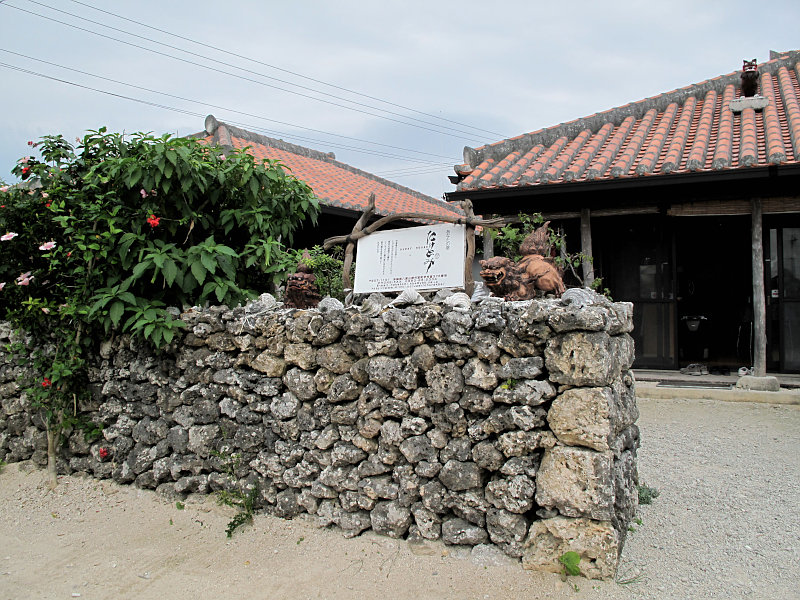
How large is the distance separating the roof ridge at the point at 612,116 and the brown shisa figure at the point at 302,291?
559 centimetres

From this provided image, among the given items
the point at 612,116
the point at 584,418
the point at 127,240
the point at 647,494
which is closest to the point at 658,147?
the point at 612,116

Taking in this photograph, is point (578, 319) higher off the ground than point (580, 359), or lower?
higher

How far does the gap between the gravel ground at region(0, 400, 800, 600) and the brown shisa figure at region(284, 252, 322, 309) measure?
1.57 meters

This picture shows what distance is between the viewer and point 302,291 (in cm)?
457

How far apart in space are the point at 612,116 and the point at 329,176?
5509mm

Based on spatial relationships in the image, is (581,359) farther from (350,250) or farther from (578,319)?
(350,250)

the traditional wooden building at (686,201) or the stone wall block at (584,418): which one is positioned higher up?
the traditional wooden building at (686,201)

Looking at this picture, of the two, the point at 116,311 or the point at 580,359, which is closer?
the point at 580,359

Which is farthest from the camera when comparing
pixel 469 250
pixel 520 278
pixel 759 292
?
pixel 759 292

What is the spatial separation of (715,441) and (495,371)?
11.7 ft

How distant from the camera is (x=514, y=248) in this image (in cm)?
580

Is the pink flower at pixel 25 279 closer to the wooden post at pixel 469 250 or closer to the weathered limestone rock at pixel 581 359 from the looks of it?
the wooden post at pixel 469 250

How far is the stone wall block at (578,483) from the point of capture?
10.1 feet

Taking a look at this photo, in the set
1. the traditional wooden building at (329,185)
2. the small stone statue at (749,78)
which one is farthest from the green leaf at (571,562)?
the small stone statue at (749,78)
